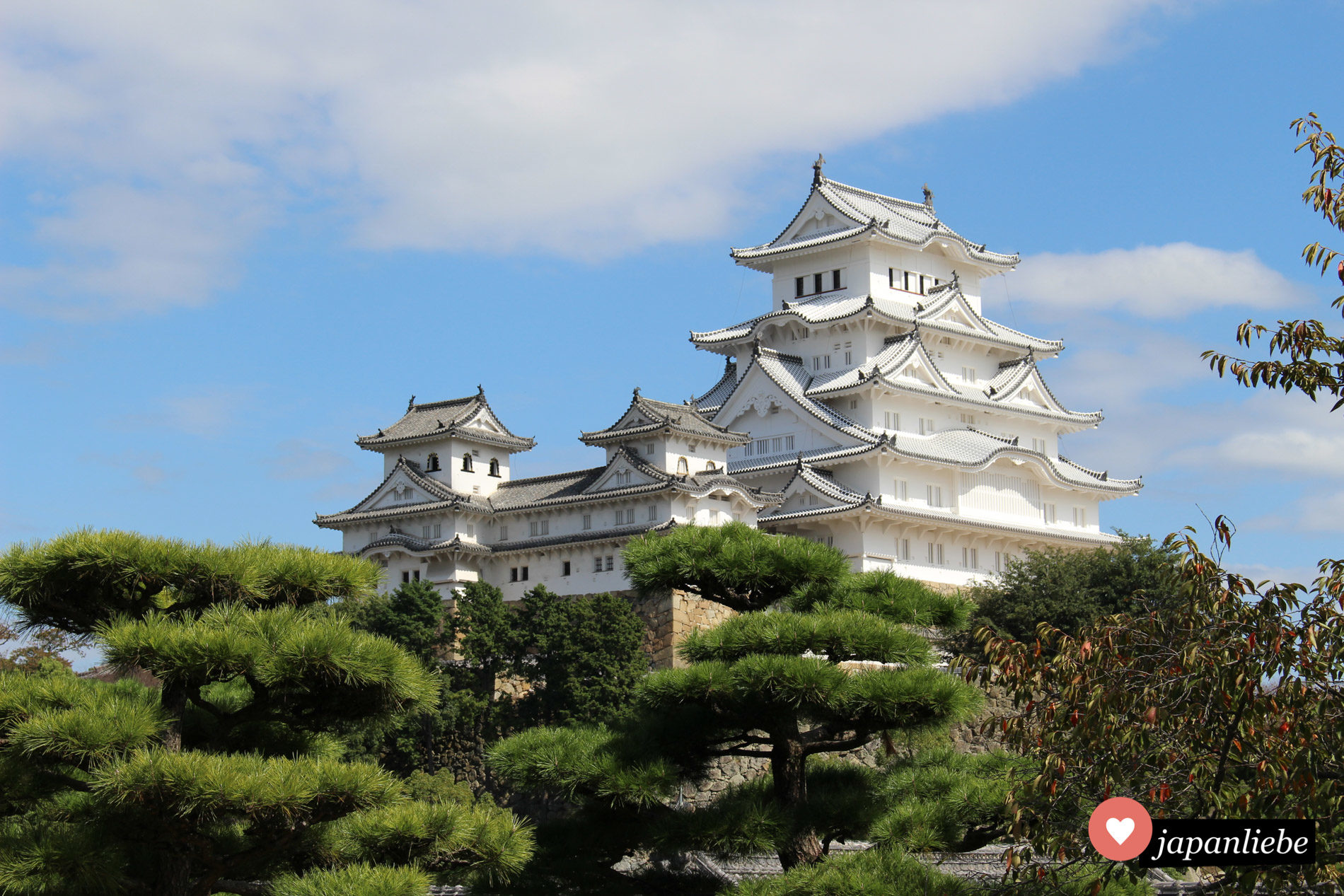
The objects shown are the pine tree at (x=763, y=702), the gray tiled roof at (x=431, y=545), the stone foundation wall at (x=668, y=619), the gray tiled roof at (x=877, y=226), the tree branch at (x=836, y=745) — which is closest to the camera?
the pine tree at (x=763, y=702)

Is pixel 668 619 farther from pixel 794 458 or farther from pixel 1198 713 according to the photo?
pixel 1198 713

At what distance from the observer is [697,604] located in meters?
39.2

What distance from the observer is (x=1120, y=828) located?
10305 mm

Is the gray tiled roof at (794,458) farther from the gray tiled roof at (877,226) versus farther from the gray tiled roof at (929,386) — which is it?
the gray tiled roof at (877,226)

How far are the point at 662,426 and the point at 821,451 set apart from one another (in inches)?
256

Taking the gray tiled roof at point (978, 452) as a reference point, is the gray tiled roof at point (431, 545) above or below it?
below

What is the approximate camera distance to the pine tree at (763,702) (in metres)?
15.1

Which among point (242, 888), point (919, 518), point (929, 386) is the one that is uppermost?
point (929, 386)

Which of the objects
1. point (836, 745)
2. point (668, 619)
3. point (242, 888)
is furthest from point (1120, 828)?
point (668, 619)

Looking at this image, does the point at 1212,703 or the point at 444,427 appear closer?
the point at 1212,703

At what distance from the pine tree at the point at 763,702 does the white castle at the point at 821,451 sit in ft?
67.7

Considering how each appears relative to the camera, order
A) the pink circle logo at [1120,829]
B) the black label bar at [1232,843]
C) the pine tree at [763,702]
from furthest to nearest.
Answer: the pine tree at [763,702] → the pink circle logo at [1120,829] → the black label bar at [1232,843]

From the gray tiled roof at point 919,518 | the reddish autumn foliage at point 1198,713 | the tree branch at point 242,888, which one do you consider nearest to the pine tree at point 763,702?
the tree branch at point 242,888

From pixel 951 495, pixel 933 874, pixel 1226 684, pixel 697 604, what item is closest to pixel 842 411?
pixel 951 495
